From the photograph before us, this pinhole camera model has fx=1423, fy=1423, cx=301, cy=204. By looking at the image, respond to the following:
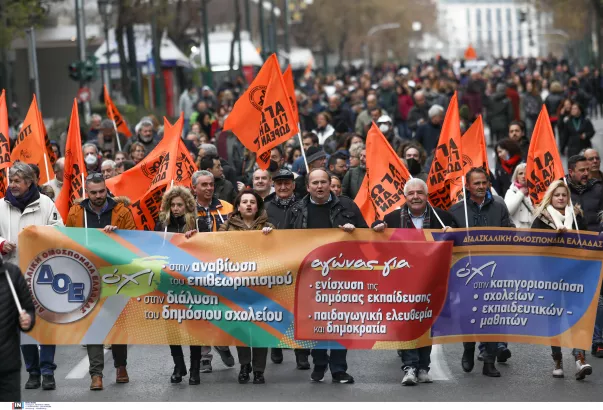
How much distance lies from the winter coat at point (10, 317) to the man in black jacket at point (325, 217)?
2.87 metres

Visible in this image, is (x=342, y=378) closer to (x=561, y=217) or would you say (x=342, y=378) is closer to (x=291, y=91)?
(x=561, y=217)

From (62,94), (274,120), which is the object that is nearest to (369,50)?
(62,94)

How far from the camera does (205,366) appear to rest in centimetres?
1082

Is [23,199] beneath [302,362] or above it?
above

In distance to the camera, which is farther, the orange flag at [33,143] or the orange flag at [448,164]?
the orange flag at [33,143]

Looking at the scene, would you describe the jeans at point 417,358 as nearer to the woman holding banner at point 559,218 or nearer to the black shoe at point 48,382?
the woman holding banner at point 559,218

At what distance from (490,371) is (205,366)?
7.13 feet

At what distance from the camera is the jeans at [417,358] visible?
9953 millimetres

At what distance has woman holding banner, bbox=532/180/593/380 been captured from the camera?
9.95m

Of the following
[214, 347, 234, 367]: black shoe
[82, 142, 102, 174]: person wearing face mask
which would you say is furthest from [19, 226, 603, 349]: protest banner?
[82, 142, 102, 174]: person wearing face mask

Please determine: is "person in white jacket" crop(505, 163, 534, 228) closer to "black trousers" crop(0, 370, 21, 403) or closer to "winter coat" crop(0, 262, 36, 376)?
"winter coat" crop(0, 262, 36, 376)

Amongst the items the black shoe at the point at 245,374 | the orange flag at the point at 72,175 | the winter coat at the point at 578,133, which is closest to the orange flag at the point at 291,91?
the orange flag at the point at 72,175

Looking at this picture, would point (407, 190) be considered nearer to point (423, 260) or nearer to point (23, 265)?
point (423, 260)

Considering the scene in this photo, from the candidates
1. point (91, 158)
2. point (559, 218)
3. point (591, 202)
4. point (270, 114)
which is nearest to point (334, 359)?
point (559, 218)
